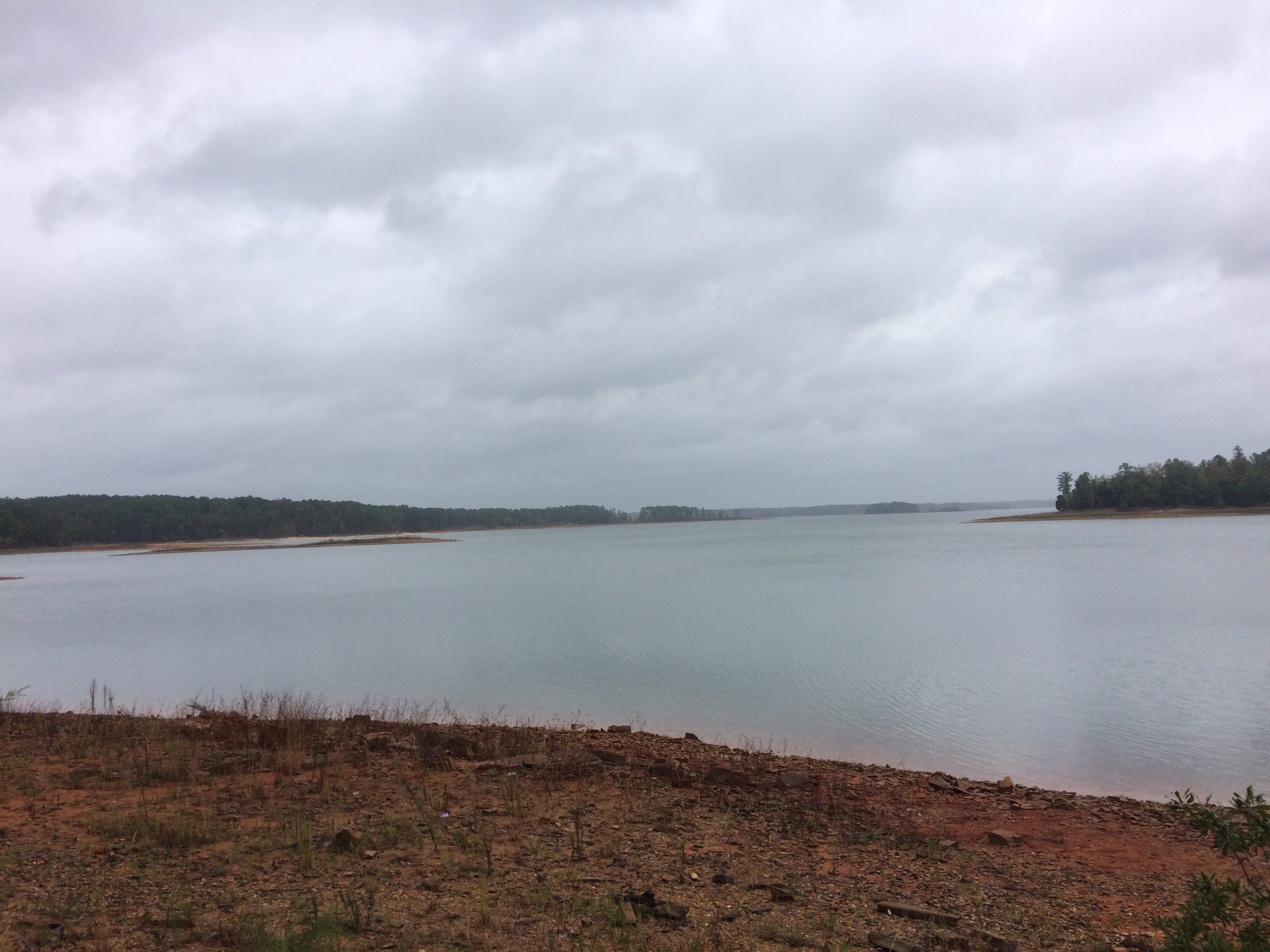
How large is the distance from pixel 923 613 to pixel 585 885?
20802 mm

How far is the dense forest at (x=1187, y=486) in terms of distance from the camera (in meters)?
98.2

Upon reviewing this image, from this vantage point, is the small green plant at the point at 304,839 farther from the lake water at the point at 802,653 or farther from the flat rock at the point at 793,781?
the lake water at the point at 802,653

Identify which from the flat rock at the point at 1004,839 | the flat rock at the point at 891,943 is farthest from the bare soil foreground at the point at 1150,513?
the flat rock at the point at 891,943

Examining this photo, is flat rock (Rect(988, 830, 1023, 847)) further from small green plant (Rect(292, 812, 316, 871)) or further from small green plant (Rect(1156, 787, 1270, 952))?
small green plant (Rect(292, 812, 316, 871))

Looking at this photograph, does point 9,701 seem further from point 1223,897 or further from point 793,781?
point 1223,897

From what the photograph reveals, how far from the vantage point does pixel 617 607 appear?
27922 millimetres

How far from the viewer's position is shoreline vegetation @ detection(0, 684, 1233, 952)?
4.31 meters

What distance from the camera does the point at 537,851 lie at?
5.64m

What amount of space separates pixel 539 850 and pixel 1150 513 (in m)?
118

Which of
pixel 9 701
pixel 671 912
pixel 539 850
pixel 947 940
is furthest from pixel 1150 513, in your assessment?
pixel 671 912

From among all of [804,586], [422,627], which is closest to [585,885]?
[422,627]

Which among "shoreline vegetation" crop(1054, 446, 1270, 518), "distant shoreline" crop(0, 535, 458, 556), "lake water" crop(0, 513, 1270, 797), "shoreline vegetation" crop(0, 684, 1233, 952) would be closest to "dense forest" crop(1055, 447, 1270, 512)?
"shoreline vegetation" crop(1054, 446, 1270, 518)

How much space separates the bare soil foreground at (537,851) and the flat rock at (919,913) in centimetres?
2

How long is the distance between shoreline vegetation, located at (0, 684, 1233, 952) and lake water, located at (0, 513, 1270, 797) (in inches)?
102
